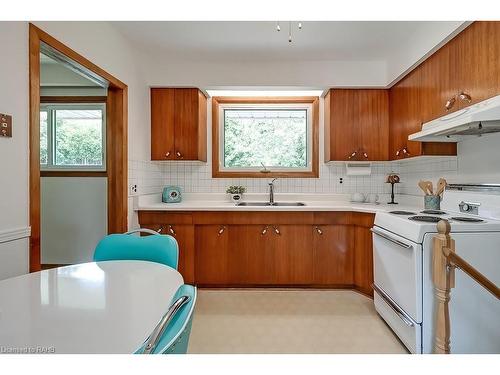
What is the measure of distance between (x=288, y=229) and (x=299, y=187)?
725mm

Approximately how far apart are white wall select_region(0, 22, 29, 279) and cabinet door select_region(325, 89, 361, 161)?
8.45 ft

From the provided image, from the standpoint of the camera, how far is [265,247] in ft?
9.27

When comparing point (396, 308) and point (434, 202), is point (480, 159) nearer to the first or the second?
point (434, 202)

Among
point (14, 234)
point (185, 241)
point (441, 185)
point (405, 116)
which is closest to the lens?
point (14, 234)

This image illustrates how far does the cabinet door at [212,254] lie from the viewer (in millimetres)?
2824

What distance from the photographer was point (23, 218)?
58.5 inches

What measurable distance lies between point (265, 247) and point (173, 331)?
2215mm

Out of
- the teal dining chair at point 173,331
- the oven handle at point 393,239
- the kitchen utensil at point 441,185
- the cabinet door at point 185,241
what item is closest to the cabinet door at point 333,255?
Answer: the oven handle at point 393,239

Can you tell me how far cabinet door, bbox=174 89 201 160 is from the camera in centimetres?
304

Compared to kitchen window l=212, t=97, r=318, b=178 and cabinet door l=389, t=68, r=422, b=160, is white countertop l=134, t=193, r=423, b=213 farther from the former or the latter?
cabinet door l=389, t=68, r=422, b=160

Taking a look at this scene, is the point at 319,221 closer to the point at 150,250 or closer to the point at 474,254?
the point at 474,254

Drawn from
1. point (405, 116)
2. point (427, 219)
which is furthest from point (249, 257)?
point (405, 116)

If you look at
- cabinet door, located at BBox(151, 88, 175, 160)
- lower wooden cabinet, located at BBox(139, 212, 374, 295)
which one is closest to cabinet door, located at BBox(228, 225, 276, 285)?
lower wooden cabinet, located at BBox(139, 212, 374, 295)
